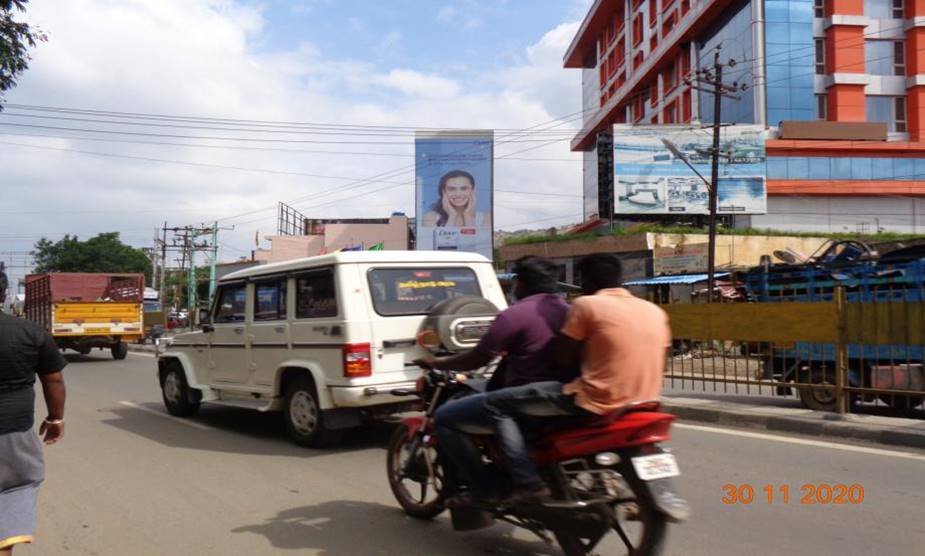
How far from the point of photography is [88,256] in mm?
60469

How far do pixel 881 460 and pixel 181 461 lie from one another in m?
5.98

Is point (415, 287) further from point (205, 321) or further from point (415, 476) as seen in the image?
point (205, 321)

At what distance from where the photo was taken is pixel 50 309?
1856 cm

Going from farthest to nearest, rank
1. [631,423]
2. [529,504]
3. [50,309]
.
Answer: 1. [50,309]
2. [529,504]
3. [631,423]

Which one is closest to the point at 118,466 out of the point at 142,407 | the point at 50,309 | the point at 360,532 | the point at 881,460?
the point at 360,532

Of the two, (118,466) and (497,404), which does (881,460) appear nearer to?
(497,404)

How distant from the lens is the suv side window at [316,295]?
6.59 meters

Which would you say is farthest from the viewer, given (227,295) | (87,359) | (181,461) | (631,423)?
(87,359)

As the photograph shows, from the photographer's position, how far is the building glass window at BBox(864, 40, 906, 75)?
139 ft

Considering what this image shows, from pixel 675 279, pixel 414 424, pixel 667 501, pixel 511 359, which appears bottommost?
pixel 667 501

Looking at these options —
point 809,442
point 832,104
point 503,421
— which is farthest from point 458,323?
point 832,104

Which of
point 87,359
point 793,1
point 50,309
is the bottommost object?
point 87,359

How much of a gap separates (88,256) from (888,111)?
58736 mm

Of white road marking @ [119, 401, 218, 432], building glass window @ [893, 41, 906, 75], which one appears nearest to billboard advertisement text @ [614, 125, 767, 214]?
building glass window @ [893, 41, 906, 75]
